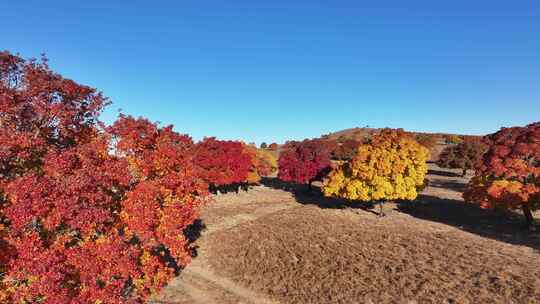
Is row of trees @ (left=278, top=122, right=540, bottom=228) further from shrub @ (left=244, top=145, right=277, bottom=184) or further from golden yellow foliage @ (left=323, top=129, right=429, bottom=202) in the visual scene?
shrub @ (left=244, top=145, right=277, bottom=184)

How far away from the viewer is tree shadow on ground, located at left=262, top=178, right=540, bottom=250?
3619cm

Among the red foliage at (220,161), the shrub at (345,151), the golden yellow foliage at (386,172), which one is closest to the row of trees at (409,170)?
the golden yellow foliage at (386,172)

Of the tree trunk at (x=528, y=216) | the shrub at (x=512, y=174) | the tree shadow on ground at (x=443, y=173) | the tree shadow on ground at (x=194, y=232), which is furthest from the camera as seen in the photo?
the tree shadow on ground at (x=443, y=173)

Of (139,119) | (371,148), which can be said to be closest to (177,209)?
(139,119)

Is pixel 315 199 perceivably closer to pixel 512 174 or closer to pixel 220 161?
pixel 220 161

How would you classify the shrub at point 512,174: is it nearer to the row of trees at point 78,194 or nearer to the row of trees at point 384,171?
the row of trees at point 384,171

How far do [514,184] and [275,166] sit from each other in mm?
51762

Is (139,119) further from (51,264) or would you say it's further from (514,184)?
(514,184)

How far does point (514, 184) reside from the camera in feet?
120

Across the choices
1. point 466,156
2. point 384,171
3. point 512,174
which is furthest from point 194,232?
point 466,156

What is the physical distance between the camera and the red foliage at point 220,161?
2309 inches

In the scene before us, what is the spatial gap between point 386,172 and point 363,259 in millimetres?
17350

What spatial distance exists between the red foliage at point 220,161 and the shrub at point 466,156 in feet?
158

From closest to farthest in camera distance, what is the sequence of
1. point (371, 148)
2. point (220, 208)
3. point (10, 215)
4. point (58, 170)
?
point (10, 215) → point (58, 170) → point (371, 148) → point (220, 208)
